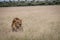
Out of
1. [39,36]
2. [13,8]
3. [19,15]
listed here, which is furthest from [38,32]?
[13,8]

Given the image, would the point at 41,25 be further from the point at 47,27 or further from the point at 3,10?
the point at 3,10

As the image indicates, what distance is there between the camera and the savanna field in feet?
4.87

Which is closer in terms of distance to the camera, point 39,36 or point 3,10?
point 39,36

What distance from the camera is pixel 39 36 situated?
1482 millimetres

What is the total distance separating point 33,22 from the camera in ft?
5.08

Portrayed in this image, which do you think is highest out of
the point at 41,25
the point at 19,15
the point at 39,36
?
the point at 19,15

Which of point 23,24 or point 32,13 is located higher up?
point 32,13

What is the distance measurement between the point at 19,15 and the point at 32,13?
0.16 metres

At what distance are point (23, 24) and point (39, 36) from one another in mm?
230

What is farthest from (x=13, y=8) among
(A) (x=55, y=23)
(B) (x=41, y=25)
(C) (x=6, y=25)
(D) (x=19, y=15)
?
(A) (x=55, y=23)

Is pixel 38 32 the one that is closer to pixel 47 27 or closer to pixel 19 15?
pixel 47 27

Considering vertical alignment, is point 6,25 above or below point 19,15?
below

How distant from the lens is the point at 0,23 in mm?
1551

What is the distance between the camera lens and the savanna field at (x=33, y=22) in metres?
1.48
